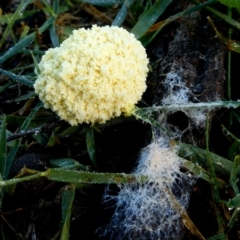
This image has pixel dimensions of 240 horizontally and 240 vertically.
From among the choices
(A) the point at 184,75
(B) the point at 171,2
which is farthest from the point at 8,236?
(B) the point at 171,2

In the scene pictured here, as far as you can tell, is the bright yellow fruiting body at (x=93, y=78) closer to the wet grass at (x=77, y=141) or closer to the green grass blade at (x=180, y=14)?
the wet grass at (x=77, y=141)

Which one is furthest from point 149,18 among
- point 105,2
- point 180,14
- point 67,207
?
point 67,207

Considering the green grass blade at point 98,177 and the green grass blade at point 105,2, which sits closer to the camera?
the green grass blade at point 98,177

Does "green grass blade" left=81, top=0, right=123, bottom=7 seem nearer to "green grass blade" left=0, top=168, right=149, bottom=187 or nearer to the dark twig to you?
the dark twig

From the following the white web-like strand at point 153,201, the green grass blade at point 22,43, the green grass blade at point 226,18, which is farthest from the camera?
the green grass blade at point 22,43

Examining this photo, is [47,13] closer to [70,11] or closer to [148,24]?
[70,11]

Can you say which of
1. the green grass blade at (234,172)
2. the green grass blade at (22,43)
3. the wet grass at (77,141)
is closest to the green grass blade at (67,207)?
the wet grass at (77,141)
